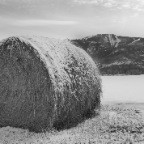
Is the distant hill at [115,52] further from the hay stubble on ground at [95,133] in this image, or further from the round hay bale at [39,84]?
the round hay bale at [39,84]

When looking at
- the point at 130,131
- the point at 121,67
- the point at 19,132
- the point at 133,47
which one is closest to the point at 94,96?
the point at 130,131

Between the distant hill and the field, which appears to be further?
the distant hill

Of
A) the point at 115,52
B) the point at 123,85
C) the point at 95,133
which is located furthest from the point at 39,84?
the point at 115,52

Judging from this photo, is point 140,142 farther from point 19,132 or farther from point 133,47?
point 133,47

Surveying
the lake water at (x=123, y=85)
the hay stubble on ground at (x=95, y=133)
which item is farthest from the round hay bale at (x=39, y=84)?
the lake water at (x=123, y=85)

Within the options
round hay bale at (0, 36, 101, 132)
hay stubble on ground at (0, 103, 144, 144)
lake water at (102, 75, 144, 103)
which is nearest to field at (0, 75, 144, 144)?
hay stubble on ground at (0, 103, 144, 144)

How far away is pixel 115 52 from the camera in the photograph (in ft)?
91.2

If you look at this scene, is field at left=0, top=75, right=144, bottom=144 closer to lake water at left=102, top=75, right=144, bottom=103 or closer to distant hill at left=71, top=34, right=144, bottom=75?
lake water at left=102, top=75, right=144, bottom=103

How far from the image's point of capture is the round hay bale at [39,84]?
27.5 feet

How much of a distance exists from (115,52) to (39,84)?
20.0 meters

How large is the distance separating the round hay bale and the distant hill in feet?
56.9

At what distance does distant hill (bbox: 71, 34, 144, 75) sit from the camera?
88.1 feet

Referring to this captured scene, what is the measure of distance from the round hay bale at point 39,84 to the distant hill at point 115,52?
1734 centimetres

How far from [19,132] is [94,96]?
9.53 ft
